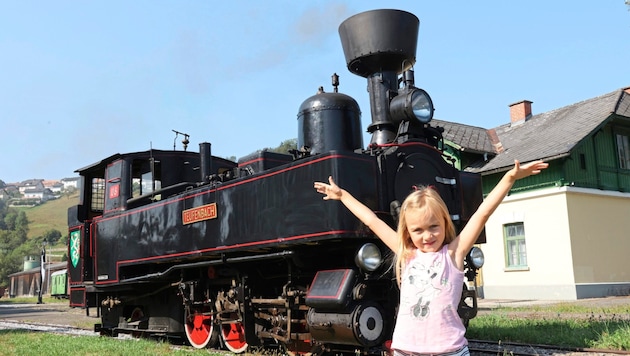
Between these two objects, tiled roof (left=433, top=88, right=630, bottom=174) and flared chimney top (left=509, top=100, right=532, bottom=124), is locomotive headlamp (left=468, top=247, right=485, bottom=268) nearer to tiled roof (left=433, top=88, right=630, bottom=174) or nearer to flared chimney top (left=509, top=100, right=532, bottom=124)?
tiled roof (left=433, top=88, right=630, bottom=174)

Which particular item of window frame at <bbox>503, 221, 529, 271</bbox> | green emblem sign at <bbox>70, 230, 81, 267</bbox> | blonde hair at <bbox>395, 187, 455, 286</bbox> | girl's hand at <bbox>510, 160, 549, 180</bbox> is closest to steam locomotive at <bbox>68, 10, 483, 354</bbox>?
green emblem sign at <bbox>70, 230, 81, 267</bbox>

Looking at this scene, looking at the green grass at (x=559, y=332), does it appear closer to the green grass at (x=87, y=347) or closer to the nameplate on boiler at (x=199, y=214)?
the nameplate on boiler at (x=199, y=214)

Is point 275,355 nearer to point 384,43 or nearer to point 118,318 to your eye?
point 384,43

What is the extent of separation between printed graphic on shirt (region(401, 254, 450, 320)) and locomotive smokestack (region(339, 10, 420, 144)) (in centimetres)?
408

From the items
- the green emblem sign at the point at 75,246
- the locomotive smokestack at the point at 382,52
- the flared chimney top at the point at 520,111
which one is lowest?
the green emblem sign at the point at 75,246

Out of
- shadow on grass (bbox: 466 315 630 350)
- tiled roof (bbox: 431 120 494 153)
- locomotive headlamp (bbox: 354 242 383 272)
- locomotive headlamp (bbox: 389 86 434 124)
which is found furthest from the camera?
tiled roof (bbox: 431 120 494 153)

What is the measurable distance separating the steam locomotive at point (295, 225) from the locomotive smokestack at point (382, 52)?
0.01 meters

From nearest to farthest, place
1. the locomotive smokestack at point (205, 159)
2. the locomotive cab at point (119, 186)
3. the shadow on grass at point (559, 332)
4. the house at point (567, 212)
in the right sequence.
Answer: the shadow on grass at point (559, 332), the locomotive smokestack at point (205, 159), the locomotive cab at point (119, 186), the house at point (567, 212)

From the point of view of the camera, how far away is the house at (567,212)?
15086 mm

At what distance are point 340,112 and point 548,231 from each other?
35.6 feet

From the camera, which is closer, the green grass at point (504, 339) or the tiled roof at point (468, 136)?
the green grass at point (504, 339)

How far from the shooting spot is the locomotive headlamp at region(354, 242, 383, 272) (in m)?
5.14

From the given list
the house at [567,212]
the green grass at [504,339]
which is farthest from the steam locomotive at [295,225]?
the house at [567,212]

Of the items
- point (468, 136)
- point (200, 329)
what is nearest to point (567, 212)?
point (468, 136)
